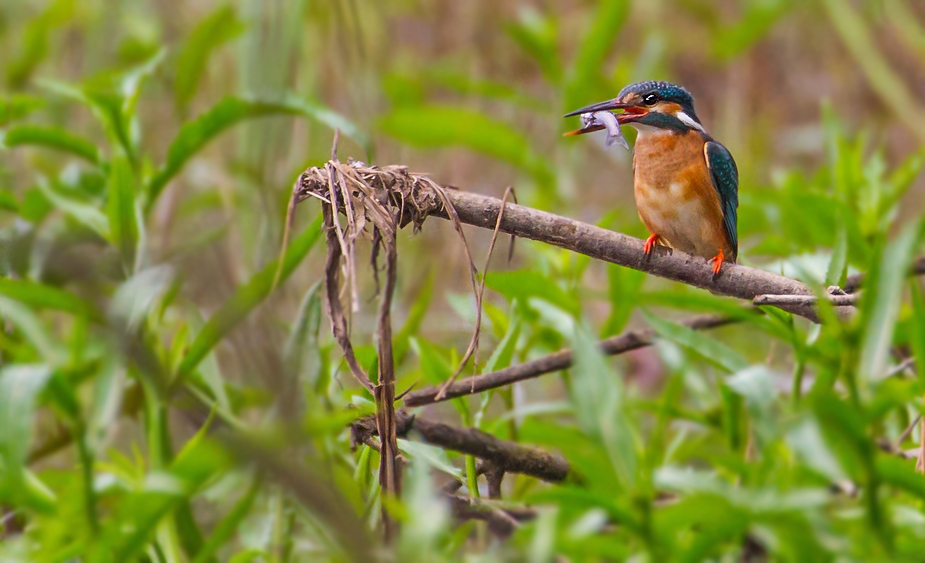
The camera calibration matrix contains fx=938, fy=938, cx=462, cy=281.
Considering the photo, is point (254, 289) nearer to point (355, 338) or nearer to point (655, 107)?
point (355, 338)

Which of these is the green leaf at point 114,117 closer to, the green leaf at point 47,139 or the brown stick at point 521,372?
the green leaf at point 47,139

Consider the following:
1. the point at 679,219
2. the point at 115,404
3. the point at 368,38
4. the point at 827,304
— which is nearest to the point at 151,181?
the point at 115,404

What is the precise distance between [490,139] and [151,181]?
142 centimetres

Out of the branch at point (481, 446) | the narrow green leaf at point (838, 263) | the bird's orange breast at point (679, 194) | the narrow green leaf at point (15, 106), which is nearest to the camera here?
the branch at point (481, 446)

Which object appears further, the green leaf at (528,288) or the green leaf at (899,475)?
the green leaf at (528,288)

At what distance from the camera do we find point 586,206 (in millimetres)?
4387

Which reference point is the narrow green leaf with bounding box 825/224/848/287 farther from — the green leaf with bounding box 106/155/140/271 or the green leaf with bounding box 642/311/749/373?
the green leaf with bounding box 106/155/140/271

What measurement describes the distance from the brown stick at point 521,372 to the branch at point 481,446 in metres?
0.06

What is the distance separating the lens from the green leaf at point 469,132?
3080 millimetres

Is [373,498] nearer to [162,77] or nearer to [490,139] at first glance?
[490,139]

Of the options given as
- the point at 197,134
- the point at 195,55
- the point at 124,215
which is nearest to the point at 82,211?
the point at 124,215

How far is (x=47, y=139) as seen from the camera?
6.48ft

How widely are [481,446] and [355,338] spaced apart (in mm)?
439

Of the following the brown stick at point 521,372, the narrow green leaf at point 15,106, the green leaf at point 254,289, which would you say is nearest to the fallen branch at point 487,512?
the brown stick at point 521,372
